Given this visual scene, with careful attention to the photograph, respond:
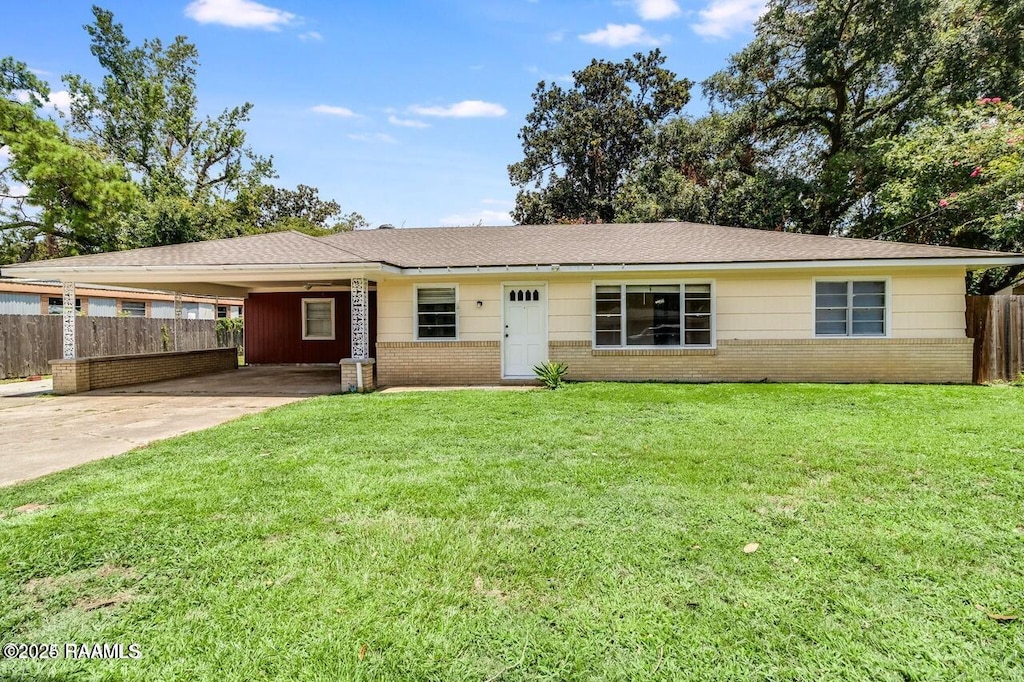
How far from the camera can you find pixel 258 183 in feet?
105

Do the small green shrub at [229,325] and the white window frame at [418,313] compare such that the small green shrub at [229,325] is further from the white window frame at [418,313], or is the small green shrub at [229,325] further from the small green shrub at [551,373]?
the small green shrub at [551,373]

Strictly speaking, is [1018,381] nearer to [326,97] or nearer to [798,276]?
[798,276]

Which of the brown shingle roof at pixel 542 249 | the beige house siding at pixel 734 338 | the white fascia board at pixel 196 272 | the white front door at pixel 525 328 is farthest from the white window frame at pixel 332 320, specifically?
the white front door at pixel 525 328

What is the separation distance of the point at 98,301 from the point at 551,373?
2416 centimetres

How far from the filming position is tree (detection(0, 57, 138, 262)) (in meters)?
19.9

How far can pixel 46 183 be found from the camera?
795 inches

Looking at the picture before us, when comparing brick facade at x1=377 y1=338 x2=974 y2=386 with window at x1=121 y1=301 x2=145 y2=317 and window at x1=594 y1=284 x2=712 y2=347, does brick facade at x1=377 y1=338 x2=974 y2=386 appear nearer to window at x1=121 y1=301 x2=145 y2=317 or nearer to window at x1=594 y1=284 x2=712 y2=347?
window at x1=594 y1=284 x2=712 y2=347

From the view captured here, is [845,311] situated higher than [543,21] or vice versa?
[543,21]

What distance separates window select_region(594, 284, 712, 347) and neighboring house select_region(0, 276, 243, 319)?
14957mm

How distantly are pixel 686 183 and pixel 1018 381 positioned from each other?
1414cm

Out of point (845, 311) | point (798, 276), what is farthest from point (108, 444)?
point (845, 311)

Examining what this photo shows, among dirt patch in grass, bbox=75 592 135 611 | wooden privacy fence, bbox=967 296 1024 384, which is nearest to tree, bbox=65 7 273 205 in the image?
dirt patch in grass, bbox=75 592 135 611

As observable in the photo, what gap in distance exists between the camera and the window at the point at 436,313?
11.8 m

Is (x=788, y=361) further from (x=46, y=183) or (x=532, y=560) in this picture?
(x=46, y=183)
